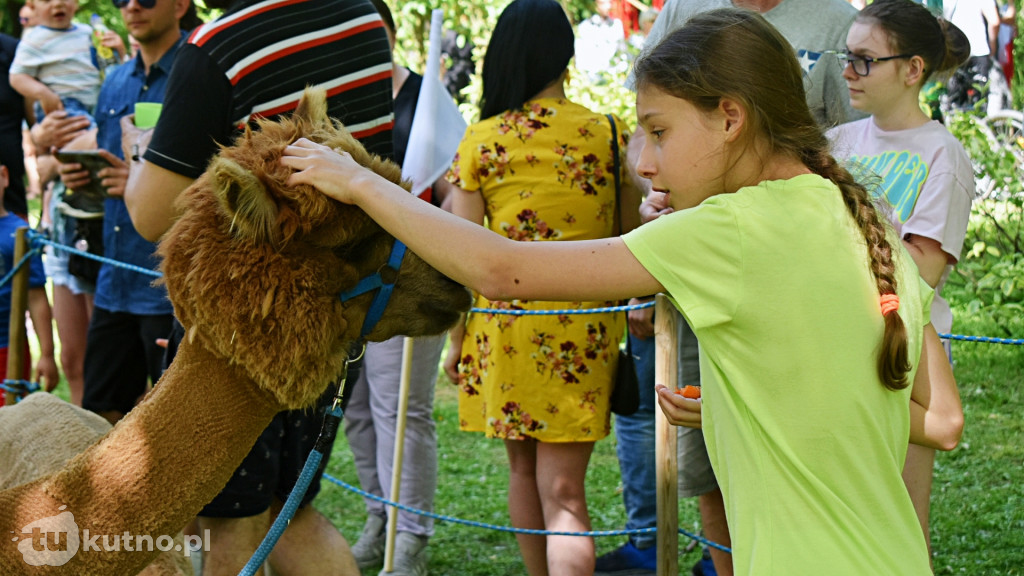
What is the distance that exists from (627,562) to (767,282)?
10.2 ft

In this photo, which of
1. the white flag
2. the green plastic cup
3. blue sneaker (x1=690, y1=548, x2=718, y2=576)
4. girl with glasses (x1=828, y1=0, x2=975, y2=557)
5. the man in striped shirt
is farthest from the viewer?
blue sneaker (x1=690, y1=548, x2=718, y2=576)

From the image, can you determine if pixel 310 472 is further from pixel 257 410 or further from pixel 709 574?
pixel 709 574

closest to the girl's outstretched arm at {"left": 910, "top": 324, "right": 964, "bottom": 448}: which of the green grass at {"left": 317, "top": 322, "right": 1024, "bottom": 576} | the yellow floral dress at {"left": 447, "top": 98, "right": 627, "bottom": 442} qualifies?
the yellow floral dress at {"left": 447, "top": 98, "right": 627, "bottom": 442}

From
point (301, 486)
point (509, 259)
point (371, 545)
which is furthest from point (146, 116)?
point (371, 545)

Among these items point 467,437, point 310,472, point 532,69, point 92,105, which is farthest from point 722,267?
point 92,105

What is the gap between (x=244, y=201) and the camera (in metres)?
1.99

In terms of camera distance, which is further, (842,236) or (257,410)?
(257,410)

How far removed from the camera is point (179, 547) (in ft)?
8.56

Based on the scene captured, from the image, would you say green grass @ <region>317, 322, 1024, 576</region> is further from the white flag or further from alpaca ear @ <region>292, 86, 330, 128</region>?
alpaca ear @ <region>292, 86, 330, 128</region>

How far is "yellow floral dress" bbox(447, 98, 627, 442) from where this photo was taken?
11.8 feet

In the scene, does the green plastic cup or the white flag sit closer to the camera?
the green plastic cup

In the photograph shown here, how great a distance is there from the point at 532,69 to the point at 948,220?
1445 millimetres

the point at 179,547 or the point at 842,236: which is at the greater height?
the point at 842,236

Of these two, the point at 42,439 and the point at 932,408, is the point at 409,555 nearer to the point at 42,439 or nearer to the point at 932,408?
the point at 42,439
